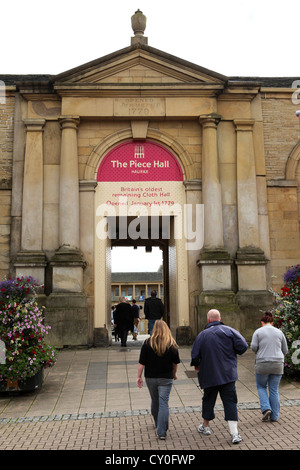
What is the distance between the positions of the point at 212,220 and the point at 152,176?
2.32m

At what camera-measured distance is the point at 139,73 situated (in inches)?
563

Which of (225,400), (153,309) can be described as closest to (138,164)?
(153,309)

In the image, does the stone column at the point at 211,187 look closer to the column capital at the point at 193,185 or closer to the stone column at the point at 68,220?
the column capital at the point at 193,185

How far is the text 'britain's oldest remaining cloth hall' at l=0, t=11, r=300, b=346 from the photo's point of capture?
13.5 metres

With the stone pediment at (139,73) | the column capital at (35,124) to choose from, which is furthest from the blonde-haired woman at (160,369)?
the stone pediment at (139,73)

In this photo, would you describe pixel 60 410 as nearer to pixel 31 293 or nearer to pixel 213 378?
pixel 31 293

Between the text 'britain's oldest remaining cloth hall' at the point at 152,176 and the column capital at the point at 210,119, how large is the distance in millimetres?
30

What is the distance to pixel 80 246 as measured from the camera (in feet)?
44.8

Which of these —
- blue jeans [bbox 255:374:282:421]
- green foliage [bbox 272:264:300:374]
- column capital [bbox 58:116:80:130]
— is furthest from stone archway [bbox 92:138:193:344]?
blue jeans [bbox 255:374:282:421]

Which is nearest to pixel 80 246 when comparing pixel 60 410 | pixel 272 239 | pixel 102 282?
pixel 102 282

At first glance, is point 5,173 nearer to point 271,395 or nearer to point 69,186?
point 69,186

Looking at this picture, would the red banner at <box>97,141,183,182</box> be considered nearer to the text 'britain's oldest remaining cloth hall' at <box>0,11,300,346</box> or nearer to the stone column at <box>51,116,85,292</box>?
the text 'britain's oldest remaining cloth hall' at <box>0,11,300,346</box>

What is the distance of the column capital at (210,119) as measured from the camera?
46.1ft

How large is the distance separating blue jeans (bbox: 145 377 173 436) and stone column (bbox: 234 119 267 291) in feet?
26.2
